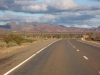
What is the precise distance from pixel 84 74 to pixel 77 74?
1.01ft

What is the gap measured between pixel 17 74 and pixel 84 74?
297 cm

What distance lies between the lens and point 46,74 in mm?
11484

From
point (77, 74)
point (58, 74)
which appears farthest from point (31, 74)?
point (77, 74)

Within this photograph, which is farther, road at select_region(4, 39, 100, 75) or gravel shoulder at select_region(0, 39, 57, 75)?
gravel shoulder at select_region(0, 39, 57, 75)

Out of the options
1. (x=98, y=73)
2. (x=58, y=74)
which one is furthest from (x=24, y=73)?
(x=98, y=73)

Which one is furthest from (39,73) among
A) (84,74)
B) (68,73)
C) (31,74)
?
(84,74)

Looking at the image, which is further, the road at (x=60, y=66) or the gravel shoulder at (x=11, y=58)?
the gravel shoulder at (x=11, y=58)

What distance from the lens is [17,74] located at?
11.5 meters

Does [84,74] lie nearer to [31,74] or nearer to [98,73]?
[98,73]

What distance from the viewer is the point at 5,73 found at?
11828mm

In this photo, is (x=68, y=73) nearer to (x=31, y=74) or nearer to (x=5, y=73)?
(x=31, y=74)

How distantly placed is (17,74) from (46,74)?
1.29 m

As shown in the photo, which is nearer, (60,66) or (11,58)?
(60,66)

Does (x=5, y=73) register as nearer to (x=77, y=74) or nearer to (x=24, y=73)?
(x=24, y=73)
